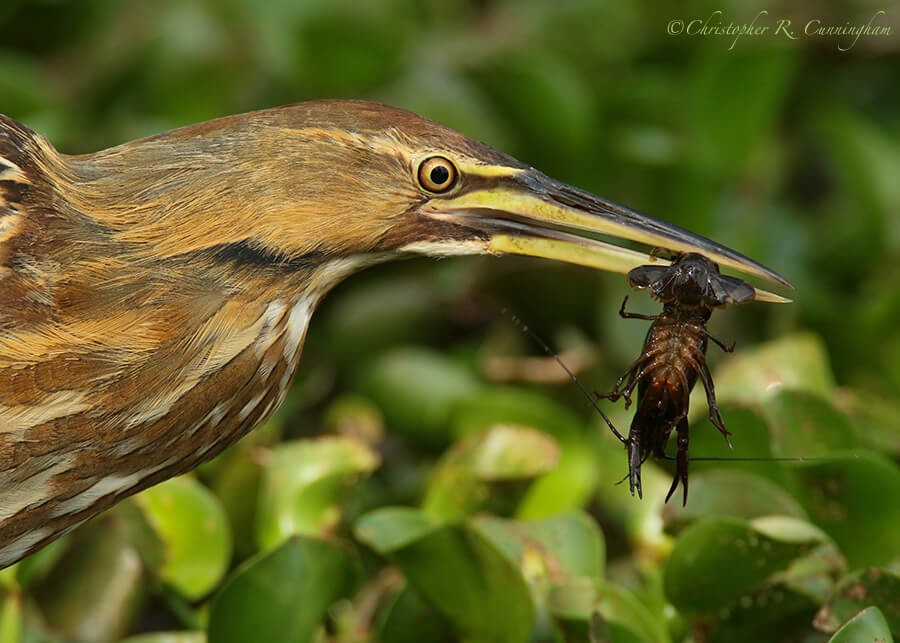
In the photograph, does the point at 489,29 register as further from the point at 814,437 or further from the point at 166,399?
the point at 166,399

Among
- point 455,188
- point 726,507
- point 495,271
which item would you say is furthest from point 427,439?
point 455,188

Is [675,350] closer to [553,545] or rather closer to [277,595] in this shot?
[553,545]

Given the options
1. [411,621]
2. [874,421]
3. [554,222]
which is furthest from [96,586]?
[874,421]

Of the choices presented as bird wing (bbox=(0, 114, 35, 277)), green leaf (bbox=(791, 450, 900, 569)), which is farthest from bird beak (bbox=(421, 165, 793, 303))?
bird wing (bbox=(0, 114, 35, 277))

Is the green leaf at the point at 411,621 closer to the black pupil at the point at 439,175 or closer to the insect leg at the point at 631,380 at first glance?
the insect leg at the point at 631,380

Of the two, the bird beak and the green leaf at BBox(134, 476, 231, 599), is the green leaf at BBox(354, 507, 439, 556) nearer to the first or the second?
the green leaf at BBox(134, 476, 231, 599)

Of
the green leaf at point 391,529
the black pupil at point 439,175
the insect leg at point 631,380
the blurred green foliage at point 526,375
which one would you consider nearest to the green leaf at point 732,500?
the blurred green foliage at point 526,375
